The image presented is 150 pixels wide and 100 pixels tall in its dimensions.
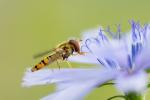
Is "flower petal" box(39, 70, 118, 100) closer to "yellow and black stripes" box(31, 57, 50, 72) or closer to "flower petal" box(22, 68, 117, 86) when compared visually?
"flower petal" box(22, 68, 117, 86)

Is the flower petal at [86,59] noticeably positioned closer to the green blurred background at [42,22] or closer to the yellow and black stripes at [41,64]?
the yellow and black stripes at [41,64]

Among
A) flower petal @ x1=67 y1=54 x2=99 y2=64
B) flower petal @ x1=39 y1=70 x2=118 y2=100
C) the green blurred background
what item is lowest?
flower petal @ x1=39 y1=70 x2=118 y2=100

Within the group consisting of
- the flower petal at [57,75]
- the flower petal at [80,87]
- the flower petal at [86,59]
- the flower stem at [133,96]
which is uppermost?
the flower petal at [86,59]

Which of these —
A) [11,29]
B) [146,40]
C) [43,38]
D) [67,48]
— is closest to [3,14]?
[11,29]

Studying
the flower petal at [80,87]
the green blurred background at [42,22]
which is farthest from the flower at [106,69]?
the green blurred background at [42,22]

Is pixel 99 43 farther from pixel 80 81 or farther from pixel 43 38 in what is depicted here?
pixel 43 38

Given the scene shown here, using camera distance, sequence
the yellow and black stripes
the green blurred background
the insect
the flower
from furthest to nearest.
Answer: the green blurred background < the insect < the yellow and black stripes < the flower

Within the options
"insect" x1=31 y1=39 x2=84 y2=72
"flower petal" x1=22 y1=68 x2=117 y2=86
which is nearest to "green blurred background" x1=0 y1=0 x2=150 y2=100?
"insect" x1=31 y1=39 x2=84 y2=72
